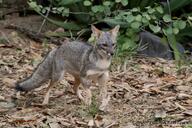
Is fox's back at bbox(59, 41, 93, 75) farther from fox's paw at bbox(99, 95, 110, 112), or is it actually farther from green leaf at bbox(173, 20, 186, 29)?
green leaf at bbox(173, 20, 186, 29)

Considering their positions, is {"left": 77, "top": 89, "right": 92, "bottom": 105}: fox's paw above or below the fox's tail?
below

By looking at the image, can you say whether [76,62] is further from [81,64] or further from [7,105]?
[7,105]

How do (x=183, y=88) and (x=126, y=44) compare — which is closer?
(x=183, y=88)

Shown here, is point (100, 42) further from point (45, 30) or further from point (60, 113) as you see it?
point (45, 30)

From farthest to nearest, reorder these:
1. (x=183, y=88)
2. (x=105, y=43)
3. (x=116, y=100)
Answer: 1. (x=183, y=88)
2. (x=116, y=100)
3. (x=105, y=43)

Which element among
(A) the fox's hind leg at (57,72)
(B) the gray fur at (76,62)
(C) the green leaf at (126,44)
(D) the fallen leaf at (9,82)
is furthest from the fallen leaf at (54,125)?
(C) the green leaf at (126,44)

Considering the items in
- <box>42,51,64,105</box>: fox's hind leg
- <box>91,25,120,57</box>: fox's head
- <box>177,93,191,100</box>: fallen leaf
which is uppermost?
<box>91,25,120,57</box>: fox's head

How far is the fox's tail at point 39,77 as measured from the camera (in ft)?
21.3

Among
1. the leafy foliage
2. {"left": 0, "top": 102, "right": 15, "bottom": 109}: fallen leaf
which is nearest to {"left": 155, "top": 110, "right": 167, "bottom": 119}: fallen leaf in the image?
{"left": 0, "top": 102, "right": 15, "bottom": 109}: fallen leaf

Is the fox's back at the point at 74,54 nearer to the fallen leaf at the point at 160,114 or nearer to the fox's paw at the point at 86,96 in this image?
the fox's paw at the point at 86,96

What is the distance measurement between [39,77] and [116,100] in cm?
91

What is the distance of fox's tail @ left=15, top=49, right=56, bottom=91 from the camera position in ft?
21.3

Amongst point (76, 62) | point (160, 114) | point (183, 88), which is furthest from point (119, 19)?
point (160, 114)

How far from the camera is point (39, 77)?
656 centimetres
